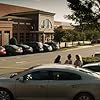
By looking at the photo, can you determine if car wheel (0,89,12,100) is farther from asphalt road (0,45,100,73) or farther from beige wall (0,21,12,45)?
beige wall (0,21,12,45)

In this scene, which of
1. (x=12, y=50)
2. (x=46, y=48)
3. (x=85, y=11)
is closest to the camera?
(x=85, y=11)

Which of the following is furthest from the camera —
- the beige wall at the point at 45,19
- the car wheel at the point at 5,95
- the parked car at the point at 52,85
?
the beige wall at the point at 45,19

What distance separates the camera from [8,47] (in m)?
46.9

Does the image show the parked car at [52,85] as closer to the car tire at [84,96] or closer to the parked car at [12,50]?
the car tire at [84,96]

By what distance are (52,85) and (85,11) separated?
13.8 m

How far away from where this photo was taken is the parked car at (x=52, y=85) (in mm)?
11320

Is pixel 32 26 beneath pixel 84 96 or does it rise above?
above

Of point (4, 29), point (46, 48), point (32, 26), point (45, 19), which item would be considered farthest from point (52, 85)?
point (45, 19)

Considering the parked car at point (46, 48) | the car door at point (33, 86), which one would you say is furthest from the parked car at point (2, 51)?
the car door at point (33, 86)

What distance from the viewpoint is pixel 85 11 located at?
24500 millimetres

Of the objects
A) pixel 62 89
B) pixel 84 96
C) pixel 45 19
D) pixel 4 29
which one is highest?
pixel 45 19

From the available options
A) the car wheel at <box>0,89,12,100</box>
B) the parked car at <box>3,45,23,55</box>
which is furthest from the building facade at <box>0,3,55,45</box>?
the car wheel at <box>0,89,12,100</box>

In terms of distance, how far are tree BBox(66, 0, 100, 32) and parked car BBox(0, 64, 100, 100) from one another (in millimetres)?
12996

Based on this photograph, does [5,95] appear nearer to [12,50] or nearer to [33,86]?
[33,86]
